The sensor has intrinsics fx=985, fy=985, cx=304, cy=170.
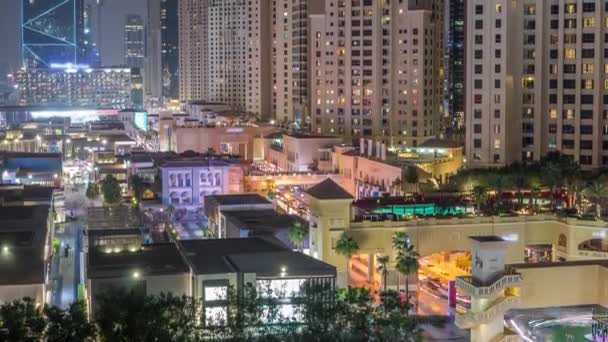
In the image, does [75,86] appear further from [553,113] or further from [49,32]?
[553,113]

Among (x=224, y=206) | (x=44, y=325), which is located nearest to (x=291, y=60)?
(x=224, y=206)


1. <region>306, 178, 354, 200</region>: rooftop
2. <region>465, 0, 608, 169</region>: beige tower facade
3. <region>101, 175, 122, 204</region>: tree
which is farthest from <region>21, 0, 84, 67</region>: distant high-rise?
<region>306, 178, 354, 200</region>: rooftop

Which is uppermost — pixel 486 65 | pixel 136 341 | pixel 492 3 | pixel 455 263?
pixel 492 3

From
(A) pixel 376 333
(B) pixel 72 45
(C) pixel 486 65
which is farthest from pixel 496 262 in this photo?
(B) pixel 72 45

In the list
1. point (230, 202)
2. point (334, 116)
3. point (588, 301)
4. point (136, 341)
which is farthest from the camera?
point (334, 116)

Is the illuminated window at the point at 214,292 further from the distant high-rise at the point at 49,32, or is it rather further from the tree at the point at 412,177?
the distant high-rise at the point at 49,32

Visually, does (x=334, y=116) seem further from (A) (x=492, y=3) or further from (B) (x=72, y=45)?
(B) (x=72, y=45)

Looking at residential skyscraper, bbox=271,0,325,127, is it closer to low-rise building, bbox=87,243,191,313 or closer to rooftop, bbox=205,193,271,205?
rooftop, bbox=205,193,271,205
